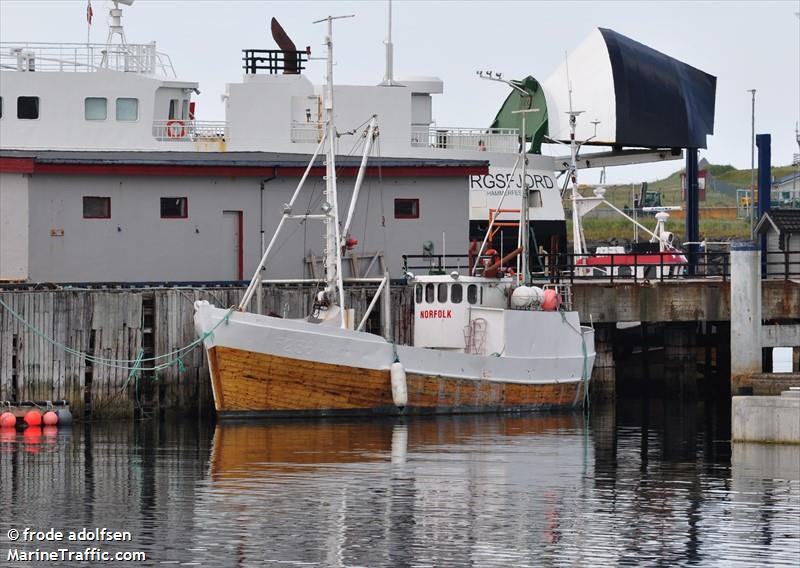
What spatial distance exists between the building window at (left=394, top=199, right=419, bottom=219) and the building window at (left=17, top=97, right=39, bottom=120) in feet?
34.3

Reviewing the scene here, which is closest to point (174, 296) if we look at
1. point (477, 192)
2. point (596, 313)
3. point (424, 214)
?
point (424, 214)

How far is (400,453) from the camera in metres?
34.9

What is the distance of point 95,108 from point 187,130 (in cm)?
282

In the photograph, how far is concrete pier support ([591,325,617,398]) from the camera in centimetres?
4809

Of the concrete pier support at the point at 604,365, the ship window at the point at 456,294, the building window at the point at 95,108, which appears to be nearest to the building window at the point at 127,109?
the building window at the point at 95,108

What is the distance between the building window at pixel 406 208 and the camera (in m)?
48.0

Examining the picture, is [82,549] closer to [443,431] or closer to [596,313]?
[443,431]

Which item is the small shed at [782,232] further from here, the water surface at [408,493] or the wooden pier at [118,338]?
the wooden pier at [118,338]

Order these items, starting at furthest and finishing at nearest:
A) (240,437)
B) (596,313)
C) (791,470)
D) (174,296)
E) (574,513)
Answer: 1. (596,313)
2. (174,296)
3. (240,437)
4. (791,470)
5. (574,513)

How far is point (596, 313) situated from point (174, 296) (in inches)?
487

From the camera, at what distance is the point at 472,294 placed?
4325cm

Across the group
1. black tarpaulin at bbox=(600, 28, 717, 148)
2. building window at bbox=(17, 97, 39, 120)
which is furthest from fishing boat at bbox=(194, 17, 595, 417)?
black tarpaulin at bbox=(600, 28, 717, 148)

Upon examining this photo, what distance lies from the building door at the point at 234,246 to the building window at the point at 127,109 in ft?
15.2

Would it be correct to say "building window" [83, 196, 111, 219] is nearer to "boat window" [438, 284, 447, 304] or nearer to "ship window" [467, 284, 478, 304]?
"boat window" [438, 284, 447, 304]
